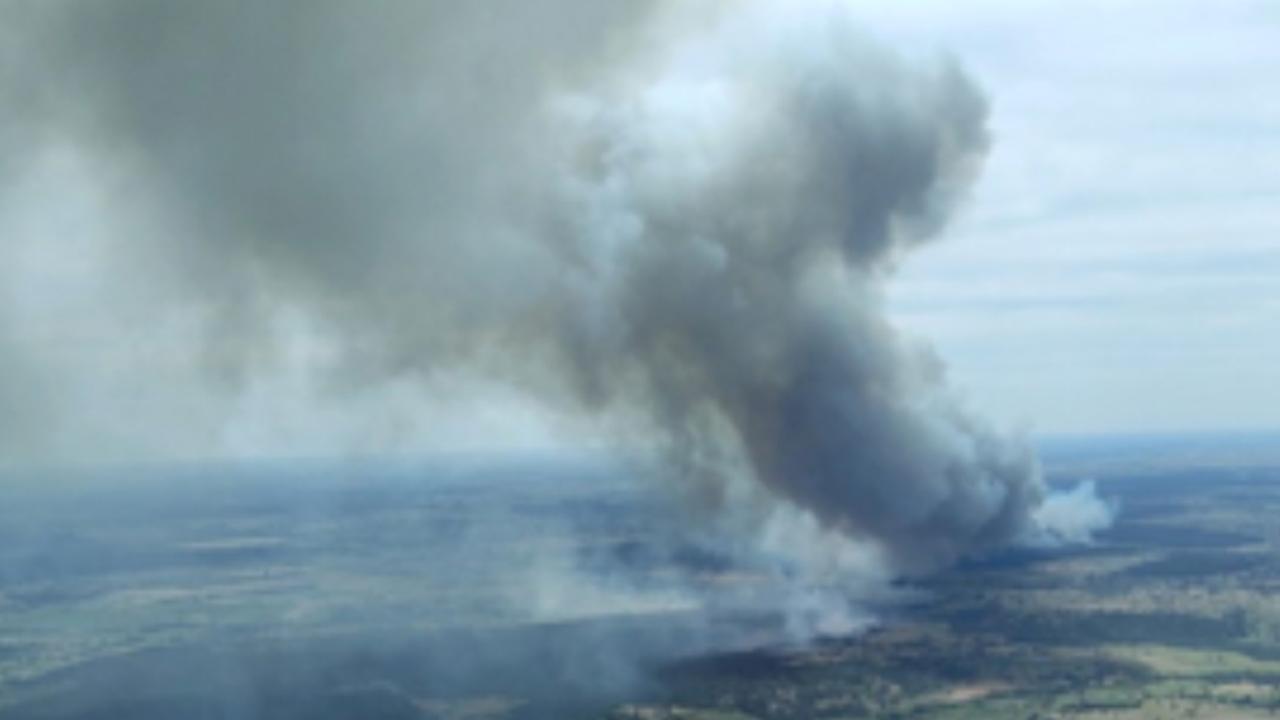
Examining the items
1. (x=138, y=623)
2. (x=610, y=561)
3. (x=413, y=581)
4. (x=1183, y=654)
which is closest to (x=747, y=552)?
(x=610, y=561)

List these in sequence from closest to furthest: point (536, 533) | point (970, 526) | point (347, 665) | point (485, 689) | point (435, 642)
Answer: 1. point (485, 689)
2. point (347, 665)
3. point (435, 642)
4. point (970, 526)
5. point (536, 533)

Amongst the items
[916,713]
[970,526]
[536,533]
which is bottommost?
[916,713]

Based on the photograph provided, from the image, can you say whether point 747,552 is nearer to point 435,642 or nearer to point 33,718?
point 435,642

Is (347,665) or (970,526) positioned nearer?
(347,665)

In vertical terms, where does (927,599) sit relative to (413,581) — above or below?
below

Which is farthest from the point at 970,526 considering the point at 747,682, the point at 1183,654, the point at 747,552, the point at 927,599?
the point at 747,682

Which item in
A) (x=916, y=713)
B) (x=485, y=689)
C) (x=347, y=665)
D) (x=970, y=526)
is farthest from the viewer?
(x=970, y=526)
